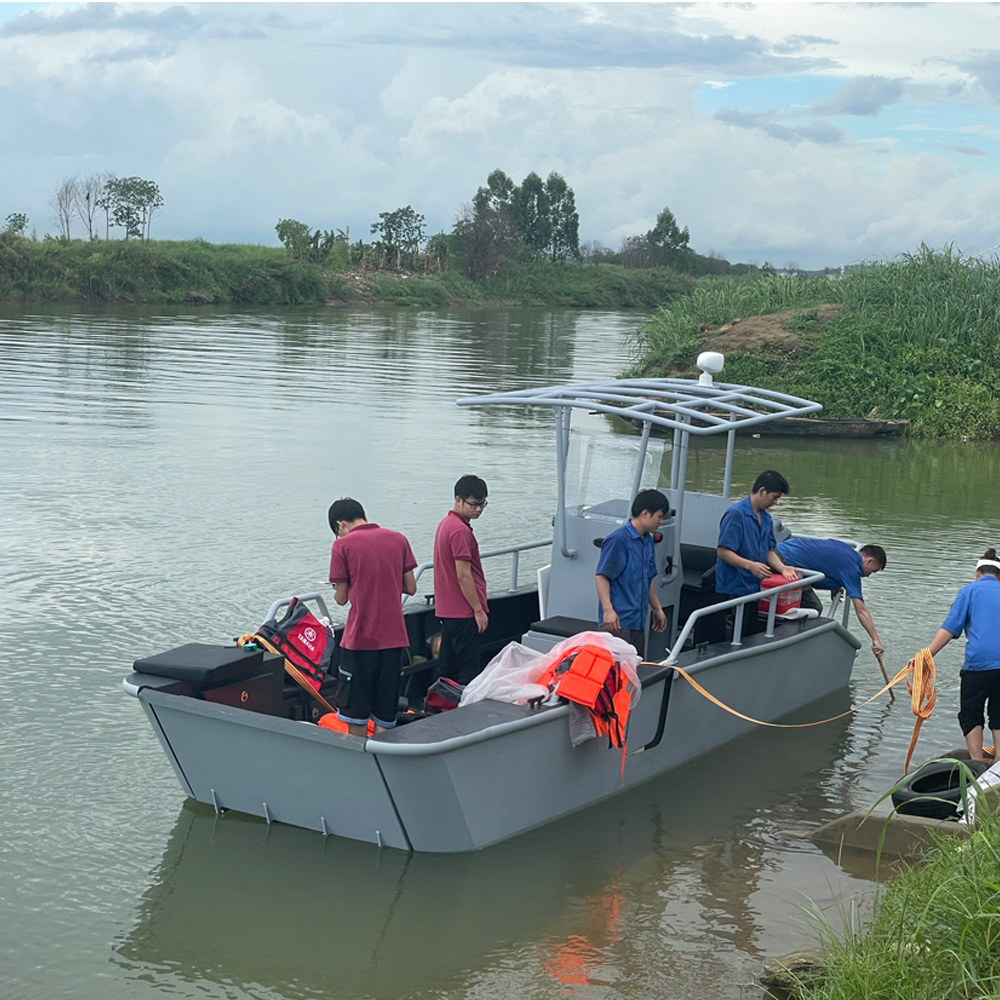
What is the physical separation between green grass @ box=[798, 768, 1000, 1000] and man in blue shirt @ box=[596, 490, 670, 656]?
9.86 feet

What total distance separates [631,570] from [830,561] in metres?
2.33

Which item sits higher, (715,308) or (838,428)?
(715,308)

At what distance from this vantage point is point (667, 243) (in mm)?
118500

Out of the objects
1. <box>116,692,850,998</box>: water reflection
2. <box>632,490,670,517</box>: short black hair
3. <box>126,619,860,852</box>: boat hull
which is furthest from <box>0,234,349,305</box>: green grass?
<box>116,692,850,998</box>: water reflection

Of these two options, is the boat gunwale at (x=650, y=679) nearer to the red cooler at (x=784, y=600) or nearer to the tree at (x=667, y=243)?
the red cooler at (x=784, y=600)

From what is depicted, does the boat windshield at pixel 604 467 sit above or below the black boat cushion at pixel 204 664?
above

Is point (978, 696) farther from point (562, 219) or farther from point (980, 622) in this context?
point (562, 219)

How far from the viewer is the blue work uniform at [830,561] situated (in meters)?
9.53

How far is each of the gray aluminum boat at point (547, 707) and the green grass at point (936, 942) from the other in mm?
2050

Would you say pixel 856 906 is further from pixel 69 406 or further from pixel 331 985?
pixel 69 406

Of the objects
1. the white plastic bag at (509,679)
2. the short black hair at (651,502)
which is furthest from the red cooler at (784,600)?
the white plastic bag at (509,679)

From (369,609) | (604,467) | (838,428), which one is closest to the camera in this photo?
(369,609)

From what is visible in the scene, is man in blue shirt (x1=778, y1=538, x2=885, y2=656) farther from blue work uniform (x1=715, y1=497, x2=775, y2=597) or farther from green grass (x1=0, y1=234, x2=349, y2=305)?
green grass (x1=0, y1=234, x2=349, y2=305)

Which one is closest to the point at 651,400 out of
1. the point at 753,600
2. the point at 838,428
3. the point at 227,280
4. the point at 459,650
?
the point at 753,600
